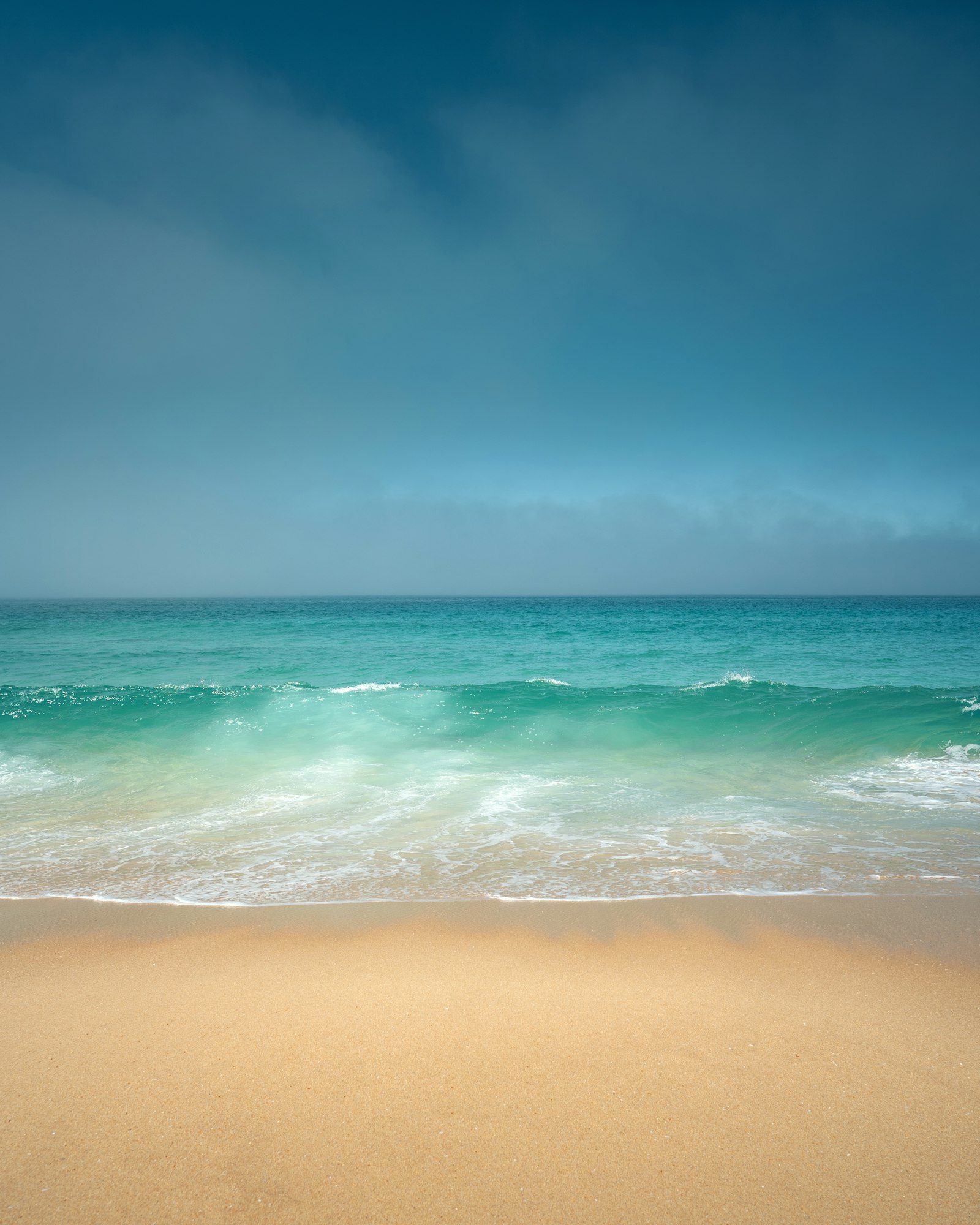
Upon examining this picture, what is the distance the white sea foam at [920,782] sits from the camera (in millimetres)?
7602

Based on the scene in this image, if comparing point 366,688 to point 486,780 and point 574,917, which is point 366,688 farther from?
point 574,917

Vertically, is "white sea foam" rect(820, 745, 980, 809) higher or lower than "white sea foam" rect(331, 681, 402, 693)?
lower

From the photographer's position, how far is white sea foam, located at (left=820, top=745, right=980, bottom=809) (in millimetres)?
7602

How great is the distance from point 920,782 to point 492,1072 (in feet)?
26.9

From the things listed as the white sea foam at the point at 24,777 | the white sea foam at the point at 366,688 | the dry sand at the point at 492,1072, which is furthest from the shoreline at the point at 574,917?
the white sea foam at the point at 366,688

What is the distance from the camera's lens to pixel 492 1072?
2.77m

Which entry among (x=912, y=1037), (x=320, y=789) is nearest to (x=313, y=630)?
(x=320, y=789)

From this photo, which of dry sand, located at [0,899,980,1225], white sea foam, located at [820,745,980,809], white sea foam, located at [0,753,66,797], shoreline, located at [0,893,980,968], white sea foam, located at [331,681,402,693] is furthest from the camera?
white sea foam, located at [331,681,402,693]

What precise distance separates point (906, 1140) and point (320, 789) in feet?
22.9

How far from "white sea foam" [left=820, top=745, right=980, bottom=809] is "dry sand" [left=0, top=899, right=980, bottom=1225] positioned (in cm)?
383

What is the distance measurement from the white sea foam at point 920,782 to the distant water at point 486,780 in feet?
0.18

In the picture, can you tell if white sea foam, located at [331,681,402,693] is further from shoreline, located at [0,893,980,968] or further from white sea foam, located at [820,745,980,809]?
shoreline, located at [0,893,980,968]

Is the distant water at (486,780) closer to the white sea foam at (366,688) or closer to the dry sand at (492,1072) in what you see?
the white sea foam at (366,688)

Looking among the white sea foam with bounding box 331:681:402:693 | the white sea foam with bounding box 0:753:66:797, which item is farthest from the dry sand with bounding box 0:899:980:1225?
the white sea foam with bounding box 331:681:402:693
